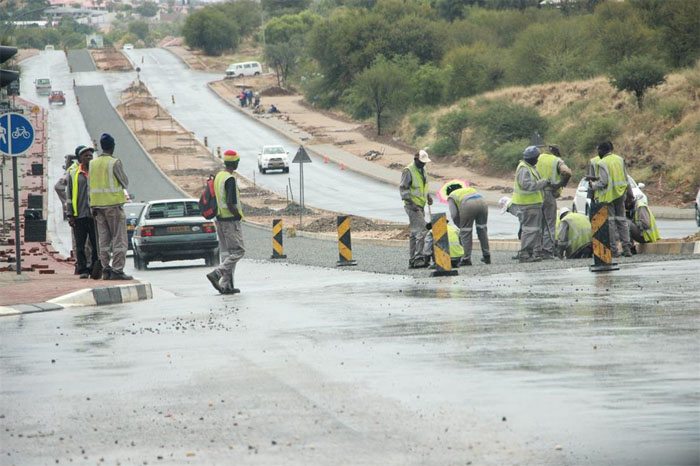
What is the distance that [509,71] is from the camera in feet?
305

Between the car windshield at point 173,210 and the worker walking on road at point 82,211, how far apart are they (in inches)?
319

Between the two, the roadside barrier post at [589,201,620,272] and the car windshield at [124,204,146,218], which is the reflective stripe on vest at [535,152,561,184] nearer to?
the roadside barrier post at [589,201,620,272]

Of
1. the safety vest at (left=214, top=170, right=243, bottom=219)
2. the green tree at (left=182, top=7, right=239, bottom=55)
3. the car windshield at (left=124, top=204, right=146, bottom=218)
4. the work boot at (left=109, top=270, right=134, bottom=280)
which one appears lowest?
the car windshield at (left=124, top=204, right=146, bottom=218)

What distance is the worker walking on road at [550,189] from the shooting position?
22.8m

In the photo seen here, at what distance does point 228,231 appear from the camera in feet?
62.8

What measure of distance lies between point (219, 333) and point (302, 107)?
102 meters

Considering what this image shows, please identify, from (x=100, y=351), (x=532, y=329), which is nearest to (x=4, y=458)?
(x=100, y=351)

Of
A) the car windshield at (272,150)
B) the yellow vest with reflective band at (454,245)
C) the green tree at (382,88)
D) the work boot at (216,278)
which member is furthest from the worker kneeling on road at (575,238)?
the green tree at (382,88)

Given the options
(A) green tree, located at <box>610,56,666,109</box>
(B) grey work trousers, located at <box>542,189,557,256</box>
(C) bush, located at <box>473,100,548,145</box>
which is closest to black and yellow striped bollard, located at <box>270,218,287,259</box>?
(B) grey work trousers, located at <box>542,189,557,256</box>

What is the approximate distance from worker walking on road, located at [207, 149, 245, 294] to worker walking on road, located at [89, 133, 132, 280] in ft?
6.57

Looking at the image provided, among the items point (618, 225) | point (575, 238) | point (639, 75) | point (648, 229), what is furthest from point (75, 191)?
point (639, 75)

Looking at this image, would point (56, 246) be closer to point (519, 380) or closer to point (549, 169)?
point (549, 169)

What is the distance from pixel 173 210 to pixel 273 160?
47570 mm

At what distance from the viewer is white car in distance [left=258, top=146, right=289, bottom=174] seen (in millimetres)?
78500
